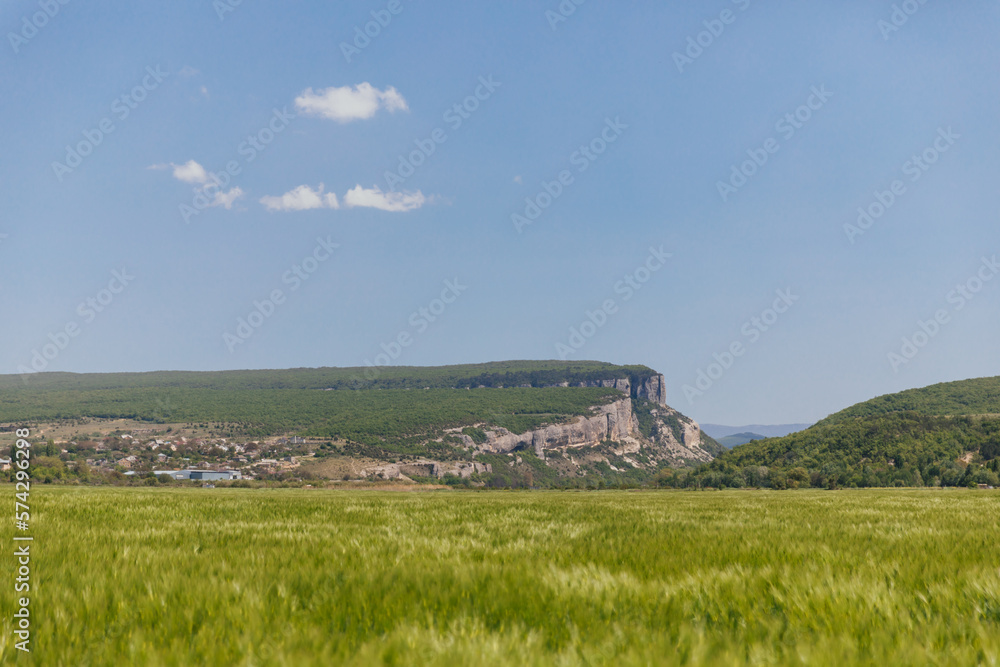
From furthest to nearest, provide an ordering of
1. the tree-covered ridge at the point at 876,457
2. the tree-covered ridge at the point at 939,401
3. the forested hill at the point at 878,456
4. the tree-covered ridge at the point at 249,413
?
1. the tree-covered ridge at the point at 249,413
2. the tree-covered ridge at the point at 939,401
3. the forested hill at the point at 878,456
4. the tree-covered ridge at the point at 876,457

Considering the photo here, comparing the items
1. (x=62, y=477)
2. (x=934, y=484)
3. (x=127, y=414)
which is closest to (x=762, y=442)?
(x=934, y=484)

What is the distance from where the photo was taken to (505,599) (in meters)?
3.96

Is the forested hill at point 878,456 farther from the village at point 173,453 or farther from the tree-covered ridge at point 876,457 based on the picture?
the village at point 173,453

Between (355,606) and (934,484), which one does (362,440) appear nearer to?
(934,484)

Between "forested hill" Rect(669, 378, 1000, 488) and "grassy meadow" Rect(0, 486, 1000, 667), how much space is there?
72293mm

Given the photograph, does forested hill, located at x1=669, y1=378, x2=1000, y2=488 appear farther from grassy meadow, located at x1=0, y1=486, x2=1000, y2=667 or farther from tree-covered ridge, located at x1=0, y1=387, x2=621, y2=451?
tree-covered ridge, located at x1=0, y1=387, x2=621, y2=451

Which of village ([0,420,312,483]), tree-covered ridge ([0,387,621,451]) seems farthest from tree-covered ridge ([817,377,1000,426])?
village ([0,420,312,483])

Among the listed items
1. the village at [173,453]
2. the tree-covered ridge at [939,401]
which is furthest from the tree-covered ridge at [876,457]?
the village at [173,453]

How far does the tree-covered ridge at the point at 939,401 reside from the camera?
4875 inches

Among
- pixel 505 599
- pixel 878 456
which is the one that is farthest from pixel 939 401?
pixel 505 599

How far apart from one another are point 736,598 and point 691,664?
1.68 metres

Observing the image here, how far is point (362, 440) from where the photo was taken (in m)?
160

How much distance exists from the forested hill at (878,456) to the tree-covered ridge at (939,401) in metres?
1.33

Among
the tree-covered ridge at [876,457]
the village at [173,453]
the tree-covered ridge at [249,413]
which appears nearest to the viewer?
the tree-covered ridge at [876,457]
